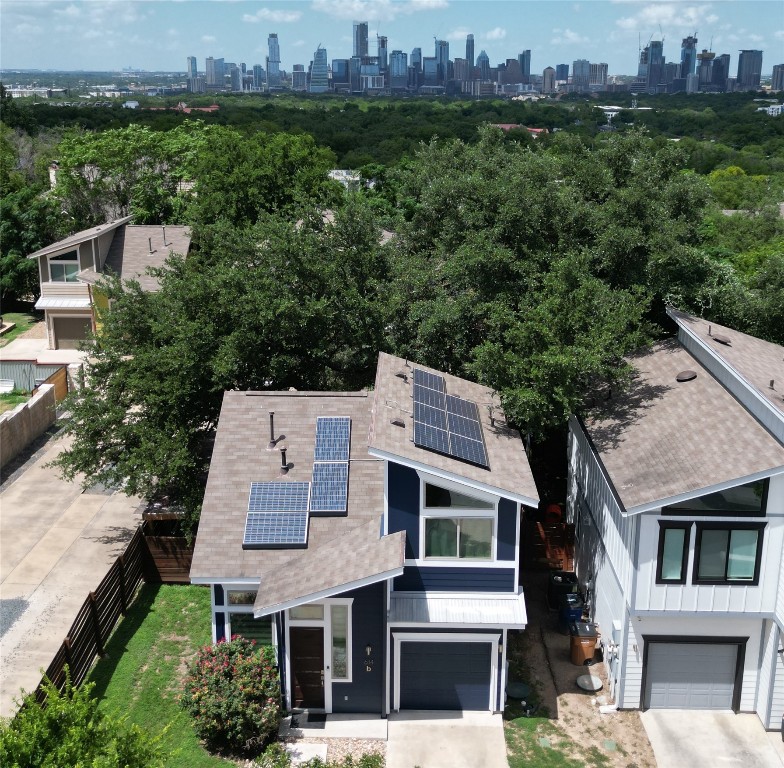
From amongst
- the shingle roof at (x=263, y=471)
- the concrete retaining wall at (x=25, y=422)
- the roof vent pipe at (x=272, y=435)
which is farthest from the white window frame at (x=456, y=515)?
the concrete retaining wall at (x=25, y=422)

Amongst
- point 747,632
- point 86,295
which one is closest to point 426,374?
point 747,632

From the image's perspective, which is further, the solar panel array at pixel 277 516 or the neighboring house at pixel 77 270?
the neighboring house at pixel 77 270

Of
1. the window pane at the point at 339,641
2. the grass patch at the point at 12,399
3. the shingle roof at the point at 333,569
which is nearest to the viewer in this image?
the shingle roof at the point at 333,569

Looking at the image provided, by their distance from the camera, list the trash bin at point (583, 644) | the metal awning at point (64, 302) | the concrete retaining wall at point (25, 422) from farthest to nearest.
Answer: the metal awning at point (64, 302) < the concrete retaining wall at point (25, 422) < the trash bin at point (583, 644)

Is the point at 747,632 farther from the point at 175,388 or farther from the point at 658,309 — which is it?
the point at 175,388

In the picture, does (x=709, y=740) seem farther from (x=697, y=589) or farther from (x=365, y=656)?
(x=365, y=656)

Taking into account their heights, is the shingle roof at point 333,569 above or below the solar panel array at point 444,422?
below

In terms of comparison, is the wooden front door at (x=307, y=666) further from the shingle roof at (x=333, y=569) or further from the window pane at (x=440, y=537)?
the window pane at (x=440, y=537)

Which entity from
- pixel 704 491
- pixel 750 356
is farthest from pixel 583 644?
pixel 750 356
